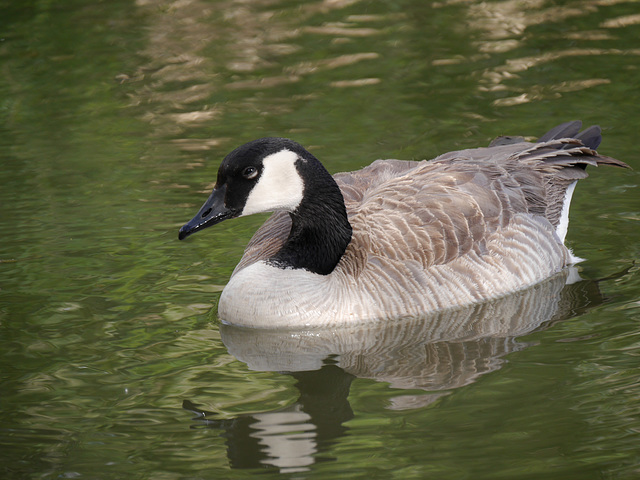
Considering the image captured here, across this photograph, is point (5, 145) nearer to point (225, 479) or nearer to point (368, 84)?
point (368, 84)

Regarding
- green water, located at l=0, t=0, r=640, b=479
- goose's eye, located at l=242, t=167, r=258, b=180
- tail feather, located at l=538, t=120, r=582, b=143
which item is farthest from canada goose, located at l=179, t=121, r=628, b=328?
tail feather, located at l=538, t=120, r=582, b=143

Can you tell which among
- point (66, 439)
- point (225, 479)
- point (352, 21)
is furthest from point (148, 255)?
point (352, 21)

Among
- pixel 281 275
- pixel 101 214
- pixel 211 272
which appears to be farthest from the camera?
pixel 101 214

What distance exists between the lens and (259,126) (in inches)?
530

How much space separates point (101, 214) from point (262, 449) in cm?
559

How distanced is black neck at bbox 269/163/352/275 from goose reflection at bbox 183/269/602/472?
62 cm

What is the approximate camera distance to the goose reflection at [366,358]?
6531 mm

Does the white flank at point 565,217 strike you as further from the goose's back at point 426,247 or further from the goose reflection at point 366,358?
the goose reflection at point 366,358

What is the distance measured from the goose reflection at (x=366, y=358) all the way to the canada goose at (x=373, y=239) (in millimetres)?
146

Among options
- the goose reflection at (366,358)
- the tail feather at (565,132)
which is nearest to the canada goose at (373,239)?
the goose reflection at (366,358)

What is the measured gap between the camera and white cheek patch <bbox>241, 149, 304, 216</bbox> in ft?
26.8

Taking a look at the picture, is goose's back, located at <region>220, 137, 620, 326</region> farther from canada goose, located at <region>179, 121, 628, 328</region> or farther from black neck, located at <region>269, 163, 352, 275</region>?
black neck, located at <region>269, 163, 352, 275</region>

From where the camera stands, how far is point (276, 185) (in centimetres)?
824

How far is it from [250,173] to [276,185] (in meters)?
0.27
